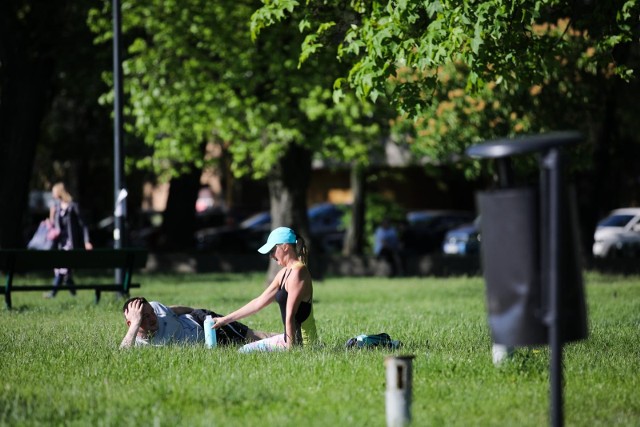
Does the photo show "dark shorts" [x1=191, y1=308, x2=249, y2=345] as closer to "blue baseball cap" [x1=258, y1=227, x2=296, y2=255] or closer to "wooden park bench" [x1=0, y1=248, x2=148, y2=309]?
"blue baseball cap" [x1=258, y1=227, x2=296, y2=255]

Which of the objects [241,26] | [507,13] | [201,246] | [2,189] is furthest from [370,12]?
[201,246]

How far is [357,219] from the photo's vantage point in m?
33.8

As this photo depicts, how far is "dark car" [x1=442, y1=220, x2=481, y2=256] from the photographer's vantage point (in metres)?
36.3

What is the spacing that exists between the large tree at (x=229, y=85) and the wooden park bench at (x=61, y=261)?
217 inches

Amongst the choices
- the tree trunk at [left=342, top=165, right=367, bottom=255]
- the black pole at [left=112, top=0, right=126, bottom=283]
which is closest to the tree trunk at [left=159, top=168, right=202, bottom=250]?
the tree trunk at [left=342, top=165, right=367, bottom=255]

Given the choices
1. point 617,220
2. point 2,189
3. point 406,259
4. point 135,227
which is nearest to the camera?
point 2,189

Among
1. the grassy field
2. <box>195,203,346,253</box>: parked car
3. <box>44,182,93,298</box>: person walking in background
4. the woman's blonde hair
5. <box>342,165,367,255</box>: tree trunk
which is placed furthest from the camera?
<box>195,203,346,253</box>: parked car

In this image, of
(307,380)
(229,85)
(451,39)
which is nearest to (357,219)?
(229,85)

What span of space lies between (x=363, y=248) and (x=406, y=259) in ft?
20.7

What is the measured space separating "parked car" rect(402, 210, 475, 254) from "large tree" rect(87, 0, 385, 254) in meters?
15.8

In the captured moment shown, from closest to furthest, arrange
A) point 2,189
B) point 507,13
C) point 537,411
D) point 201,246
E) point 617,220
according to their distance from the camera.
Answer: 1. point 537,411
2. point 507,13
3. point 2,189
4. point 617,220
5. point 201,246

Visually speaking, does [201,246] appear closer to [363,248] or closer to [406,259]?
[363,248]

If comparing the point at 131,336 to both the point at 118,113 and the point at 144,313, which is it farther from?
the point at 118,113

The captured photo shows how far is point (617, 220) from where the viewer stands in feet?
110
